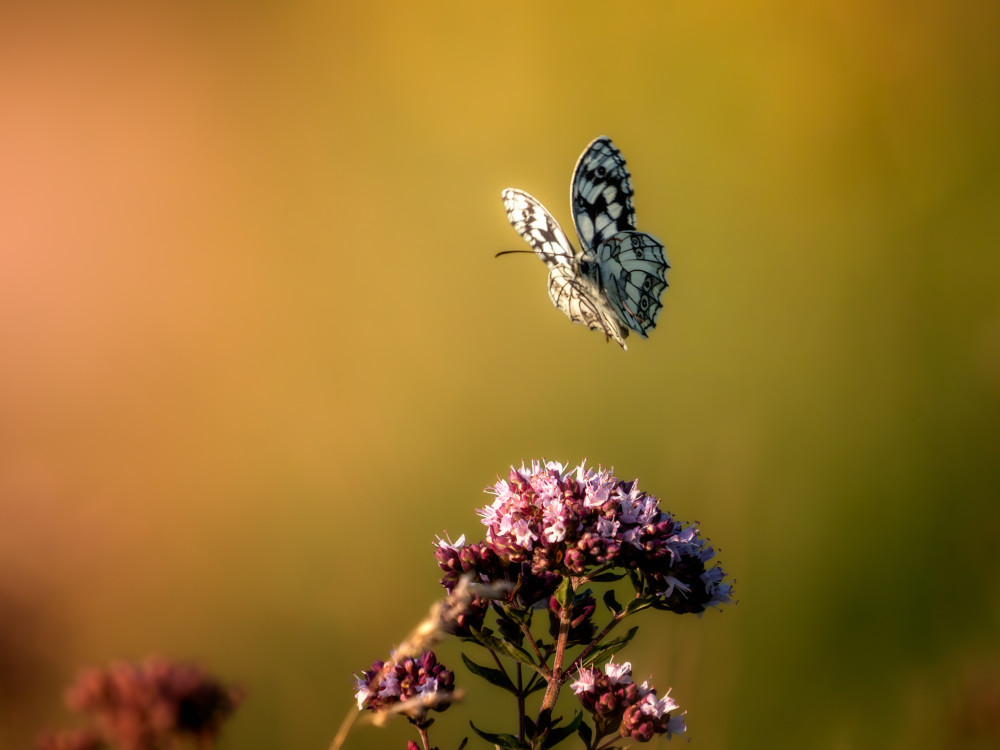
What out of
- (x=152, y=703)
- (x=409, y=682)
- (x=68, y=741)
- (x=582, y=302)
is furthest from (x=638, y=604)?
(x=582, y=302)

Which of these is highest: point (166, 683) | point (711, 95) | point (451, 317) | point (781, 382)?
point (711, 95)

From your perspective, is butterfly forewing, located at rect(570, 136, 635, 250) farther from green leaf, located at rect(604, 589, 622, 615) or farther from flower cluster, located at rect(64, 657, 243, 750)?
flower cluster, located at rect(64, 657, 243, 750)

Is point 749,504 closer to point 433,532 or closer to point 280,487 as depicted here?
point 433,532

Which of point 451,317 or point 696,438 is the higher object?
point 451,317

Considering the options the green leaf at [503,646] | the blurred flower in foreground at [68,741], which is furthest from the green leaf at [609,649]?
the blurred flower in foreground at [68,741]

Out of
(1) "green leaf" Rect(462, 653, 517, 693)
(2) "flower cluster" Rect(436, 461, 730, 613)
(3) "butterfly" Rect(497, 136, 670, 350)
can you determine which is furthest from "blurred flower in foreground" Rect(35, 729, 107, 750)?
(3) "butterfly" Rect(497, 136, 670, 350)

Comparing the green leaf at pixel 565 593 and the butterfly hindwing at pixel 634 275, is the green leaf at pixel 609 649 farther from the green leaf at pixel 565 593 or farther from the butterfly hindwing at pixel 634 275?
the butterfly hindwing at pixel 634 275

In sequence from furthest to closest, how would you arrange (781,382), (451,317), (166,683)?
(451,317) < (781,382) < (166,683)

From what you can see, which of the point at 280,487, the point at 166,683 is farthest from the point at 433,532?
the point at 166,683
